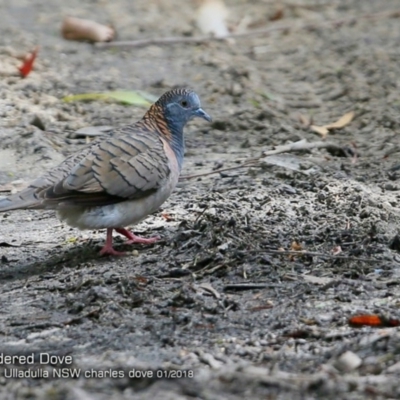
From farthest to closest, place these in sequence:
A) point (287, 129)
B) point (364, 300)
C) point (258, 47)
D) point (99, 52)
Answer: point (258, 47)
point (99, 52)
point (287, 129)
point (364, 300)

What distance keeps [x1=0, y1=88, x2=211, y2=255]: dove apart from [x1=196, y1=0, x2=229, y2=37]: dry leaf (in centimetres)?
718

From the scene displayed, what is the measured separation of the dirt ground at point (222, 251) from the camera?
401cm

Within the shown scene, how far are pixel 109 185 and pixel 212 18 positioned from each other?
26.3 ft

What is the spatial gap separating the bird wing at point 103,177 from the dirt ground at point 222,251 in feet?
1.23

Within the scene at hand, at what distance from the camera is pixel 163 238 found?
616 cm

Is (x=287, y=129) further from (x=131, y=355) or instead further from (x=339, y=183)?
(x=131, y=355)

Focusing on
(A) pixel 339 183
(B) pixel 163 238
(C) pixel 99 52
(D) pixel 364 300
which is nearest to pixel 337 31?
(C) pixel 99 52

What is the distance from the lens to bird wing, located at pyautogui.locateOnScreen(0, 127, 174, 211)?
564 cm

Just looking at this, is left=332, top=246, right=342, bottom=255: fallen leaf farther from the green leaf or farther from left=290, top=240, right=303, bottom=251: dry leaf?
the green leaf

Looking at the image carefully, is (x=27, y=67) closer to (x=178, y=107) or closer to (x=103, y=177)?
(x=178, y=107)

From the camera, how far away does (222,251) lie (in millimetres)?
5531

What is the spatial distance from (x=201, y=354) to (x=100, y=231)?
2.50 metres

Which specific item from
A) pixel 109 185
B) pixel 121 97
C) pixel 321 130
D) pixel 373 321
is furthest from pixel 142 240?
pixel 121 97

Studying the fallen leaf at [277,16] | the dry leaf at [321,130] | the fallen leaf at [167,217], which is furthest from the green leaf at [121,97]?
the fallen leaf at [277,16]
